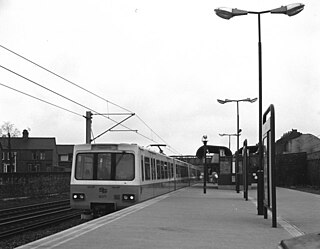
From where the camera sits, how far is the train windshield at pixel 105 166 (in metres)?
18.5

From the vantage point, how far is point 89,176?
60.7 ft

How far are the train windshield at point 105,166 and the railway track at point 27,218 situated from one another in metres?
2.41

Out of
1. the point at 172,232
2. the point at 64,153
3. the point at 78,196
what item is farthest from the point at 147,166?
the point at 64,153

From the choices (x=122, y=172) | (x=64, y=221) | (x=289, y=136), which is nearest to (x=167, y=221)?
(x=122, y=172)

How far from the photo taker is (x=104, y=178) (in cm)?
1836

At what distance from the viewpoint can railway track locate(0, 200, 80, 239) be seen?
17422mm

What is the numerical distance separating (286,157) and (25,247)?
52.2 metres

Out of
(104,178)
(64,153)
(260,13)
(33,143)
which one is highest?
(260,13)

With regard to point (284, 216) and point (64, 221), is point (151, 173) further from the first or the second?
point (284, 216)

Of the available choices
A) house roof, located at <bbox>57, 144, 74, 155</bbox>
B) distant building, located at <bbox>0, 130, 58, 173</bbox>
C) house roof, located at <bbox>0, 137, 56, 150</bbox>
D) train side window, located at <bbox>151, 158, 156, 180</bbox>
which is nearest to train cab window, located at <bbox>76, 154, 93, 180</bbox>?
train side window, located at <bbox>151, 158, 156, 180</bbox>

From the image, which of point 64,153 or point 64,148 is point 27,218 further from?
point 64,148

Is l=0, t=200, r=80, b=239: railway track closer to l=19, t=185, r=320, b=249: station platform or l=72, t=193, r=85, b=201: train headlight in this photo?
l=72, t=193, r=85, b=201: train headlight

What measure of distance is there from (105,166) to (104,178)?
41cm

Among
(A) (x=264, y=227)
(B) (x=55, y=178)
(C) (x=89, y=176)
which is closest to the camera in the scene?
(A) (x=264, y=227)
